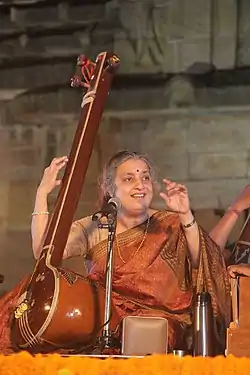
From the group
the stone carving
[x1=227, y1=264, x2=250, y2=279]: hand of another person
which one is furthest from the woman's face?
the stone carving

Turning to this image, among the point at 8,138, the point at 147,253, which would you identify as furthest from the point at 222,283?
the point at 8,138

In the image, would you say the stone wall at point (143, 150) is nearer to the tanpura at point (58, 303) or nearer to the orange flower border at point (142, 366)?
the tanpura at point (58, 303)

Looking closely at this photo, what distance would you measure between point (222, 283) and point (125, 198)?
433mm

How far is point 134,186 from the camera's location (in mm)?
2586

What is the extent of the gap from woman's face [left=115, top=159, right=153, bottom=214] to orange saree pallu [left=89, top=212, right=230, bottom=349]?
0.08 m

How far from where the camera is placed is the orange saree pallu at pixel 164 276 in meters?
2.41

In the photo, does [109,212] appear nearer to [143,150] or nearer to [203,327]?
[203,327]

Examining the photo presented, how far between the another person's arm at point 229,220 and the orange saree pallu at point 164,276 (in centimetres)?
24

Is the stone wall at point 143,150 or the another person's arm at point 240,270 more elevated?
the stone wall at point 143,150

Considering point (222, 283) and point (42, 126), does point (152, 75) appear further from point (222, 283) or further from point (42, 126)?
point (222, 283)

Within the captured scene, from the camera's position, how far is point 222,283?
2.43m

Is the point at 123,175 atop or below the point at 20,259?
atop

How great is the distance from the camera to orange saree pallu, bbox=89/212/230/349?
241cm

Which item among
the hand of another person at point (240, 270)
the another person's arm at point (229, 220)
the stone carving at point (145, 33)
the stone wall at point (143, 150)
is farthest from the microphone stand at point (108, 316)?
the stone carving at point (145, 33)
